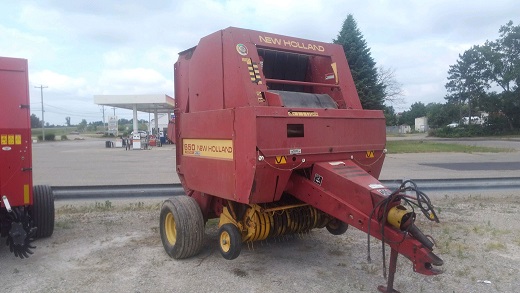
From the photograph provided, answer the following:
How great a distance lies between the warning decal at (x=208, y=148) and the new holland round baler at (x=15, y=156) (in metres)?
1.90

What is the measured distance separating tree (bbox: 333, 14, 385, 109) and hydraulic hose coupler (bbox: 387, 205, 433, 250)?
25197 millimetres

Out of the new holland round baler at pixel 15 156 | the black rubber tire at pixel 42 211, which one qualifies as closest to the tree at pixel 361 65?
the black rubber tire at pixel 42 211

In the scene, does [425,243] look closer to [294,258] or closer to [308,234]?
[294,258]

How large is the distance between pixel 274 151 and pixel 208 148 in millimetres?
1113

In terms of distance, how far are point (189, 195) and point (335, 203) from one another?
2.46m

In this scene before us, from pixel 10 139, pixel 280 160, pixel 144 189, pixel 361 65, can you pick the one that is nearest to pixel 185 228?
pixel 280 160

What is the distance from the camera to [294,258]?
5543mm

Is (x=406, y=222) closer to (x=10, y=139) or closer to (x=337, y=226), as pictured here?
(x=337, y=226)

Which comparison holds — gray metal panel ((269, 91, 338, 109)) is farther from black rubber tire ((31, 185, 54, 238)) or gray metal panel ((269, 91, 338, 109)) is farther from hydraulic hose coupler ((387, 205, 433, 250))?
black rubber tire ((31, 185, 54, 238))

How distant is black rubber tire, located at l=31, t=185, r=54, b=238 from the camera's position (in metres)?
6.28

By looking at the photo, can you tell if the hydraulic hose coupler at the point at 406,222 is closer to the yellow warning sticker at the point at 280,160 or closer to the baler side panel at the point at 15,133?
the yellow warning sticker at the point at 280,160

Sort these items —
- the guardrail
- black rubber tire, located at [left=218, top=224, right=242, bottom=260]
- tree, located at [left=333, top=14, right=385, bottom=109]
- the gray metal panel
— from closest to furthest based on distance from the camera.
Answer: black rubber tire, located at [left=218, top=224, right=242, bottom=260] < the gray metal panel < the guardrail < tree, located at [left=333, top=14, right=385, bottom=109]

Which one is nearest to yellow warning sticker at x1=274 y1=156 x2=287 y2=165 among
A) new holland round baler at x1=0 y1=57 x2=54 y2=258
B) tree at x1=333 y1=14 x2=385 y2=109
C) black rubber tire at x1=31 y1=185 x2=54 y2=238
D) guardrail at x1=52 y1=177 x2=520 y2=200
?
new holland round baler at x1=0 y1=57 x2=54 y2=258

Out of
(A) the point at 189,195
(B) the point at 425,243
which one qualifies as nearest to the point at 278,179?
(B) the point at 425,243
